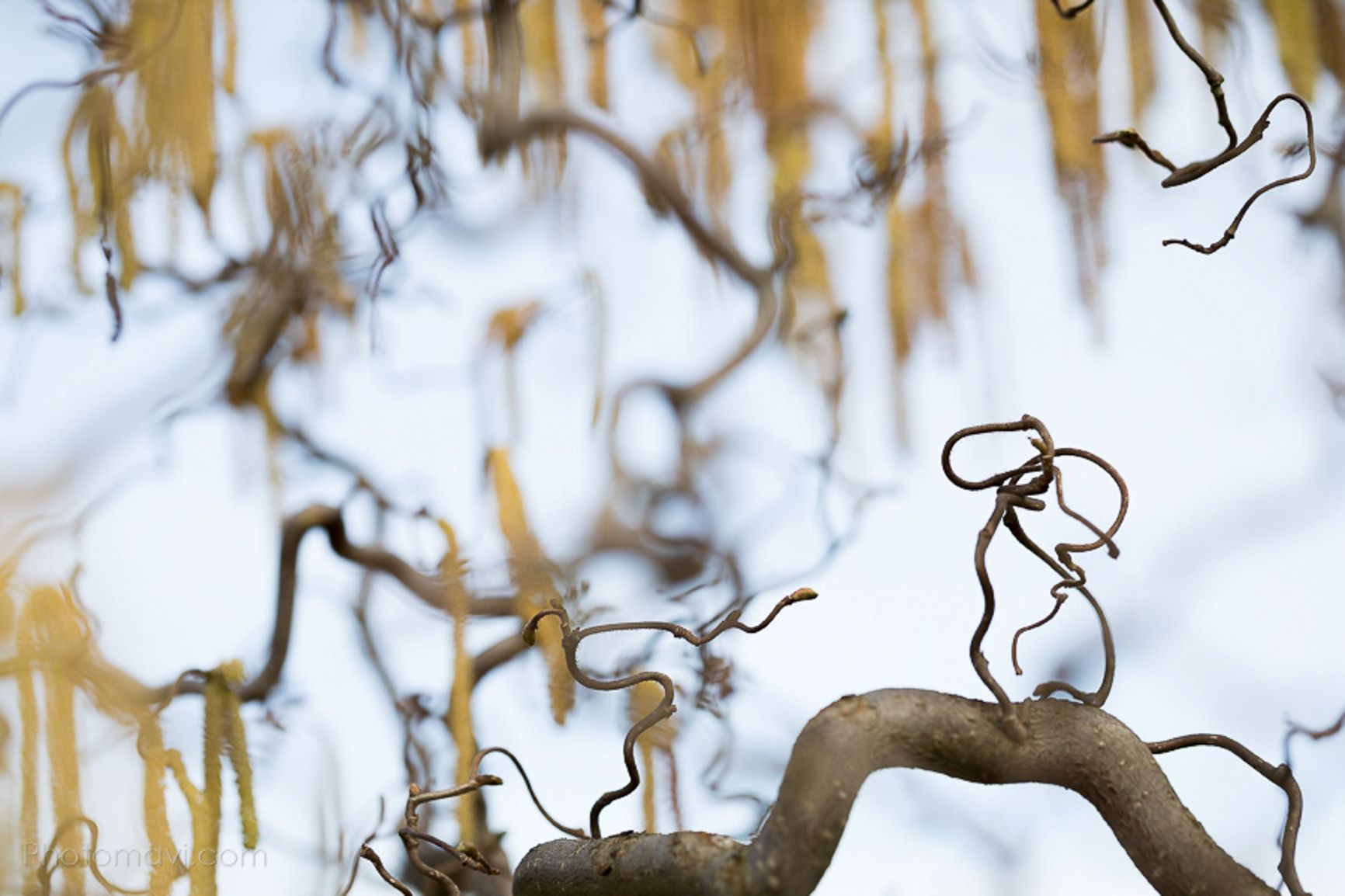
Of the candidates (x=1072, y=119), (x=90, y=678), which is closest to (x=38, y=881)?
(x=90, y=678)

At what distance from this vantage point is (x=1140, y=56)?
1004 millimetres

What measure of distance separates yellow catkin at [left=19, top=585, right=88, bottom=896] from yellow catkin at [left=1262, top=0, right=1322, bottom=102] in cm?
99

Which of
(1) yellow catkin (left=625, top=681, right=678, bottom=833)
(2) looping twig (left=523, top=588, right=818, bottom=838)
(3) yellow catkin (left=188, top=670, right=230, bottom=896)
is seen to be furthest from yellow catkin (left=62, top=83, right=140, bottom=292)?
(2) looping twig (left=523, top=588, right=818, bottom=838)

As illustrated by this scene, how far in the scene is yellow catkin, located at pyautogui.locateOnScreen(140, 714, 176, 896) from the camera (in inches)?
29.0

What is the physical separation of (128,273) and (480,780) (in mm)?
692

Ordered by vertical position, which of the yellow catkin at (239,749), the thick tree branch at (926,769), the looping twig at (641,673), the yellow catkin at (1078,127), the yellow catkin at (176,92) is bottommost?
the yellow catkin at (239,749)

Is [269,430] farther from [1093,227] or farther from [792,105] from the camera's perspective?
[1093,227]

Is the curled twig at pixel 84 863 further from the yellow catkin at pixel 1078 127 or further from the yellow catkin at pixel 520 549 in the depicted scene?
the yellow catkin at pixel 1078 127

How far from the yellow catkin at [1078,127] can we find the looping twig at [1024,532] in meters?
0.63

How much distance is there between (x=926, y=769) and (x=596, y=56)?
0.84 m

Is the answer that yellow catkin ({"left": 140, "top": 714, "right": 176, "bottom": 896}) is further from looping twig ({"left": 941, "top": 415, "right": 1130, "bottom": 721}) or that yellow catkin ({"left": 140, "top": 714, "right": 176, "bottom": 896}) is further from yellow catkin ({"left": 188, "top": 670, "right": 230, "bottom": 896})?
looping twig ({"left": 941, "top": 415, "right": 1130, "bottom": 721})

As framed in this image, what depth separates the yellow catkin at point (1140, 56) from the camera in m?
0.99

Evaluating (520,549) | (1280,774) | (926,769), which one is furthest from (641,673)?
(520,549)

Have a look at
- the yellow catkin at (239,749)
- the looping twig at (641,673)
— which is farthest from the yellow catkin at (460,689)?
the looping twig at (641,673)
